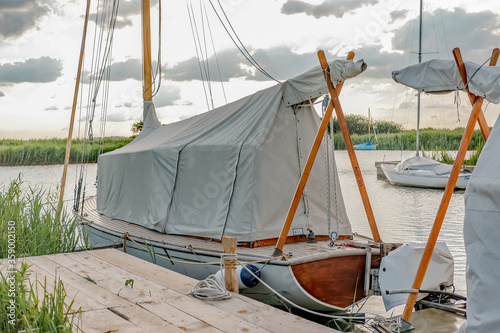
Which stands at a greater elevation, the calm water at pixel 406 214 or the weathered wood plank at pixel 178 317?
the weathered wood plank at pixel 178 317

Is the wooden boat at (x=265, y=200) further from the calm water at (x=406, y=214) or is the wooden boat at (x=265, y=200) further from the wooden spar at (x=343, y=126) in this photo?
the calm water at (x=406, y=214)

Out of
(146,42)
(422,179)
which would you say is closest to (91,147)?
(146,42)

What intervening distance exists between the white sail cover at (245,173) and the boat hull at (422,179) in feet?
55.8

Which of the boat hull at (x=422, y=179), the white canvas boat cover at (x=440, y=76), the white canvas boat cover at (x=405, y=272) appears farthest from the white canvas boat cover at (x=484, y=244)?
the boat hull at (x=422, y=179)

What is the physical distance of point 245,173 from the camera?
287 inches

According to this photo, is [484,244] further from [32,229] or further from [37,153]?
[37,153]

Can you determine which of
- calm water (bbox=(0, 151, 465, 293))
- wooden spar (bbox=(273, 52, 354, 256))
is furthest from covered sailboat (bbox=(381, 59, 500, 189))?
calm water (bbox=(0, 151, 465, 293))

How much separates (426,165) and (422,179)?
27.6 inches

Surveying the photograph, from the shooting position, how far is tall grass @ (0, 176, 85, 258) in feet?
20.9

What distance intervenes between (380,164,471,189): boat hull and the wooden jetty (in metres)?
20.4

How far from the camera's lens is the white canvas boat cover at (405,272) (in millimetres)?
6125

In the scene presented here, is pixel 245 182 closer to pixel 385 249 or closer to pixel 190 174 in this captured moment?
pixel 190 174

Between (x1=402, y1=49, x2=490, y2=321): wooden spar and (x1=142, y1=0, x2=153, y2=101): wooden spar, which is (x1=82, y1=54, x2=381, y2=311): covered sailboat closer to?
(x1=402, y1=49, x2=490, y2=321): wooden spar

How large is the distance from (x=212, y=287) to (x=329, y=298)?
249 cm
